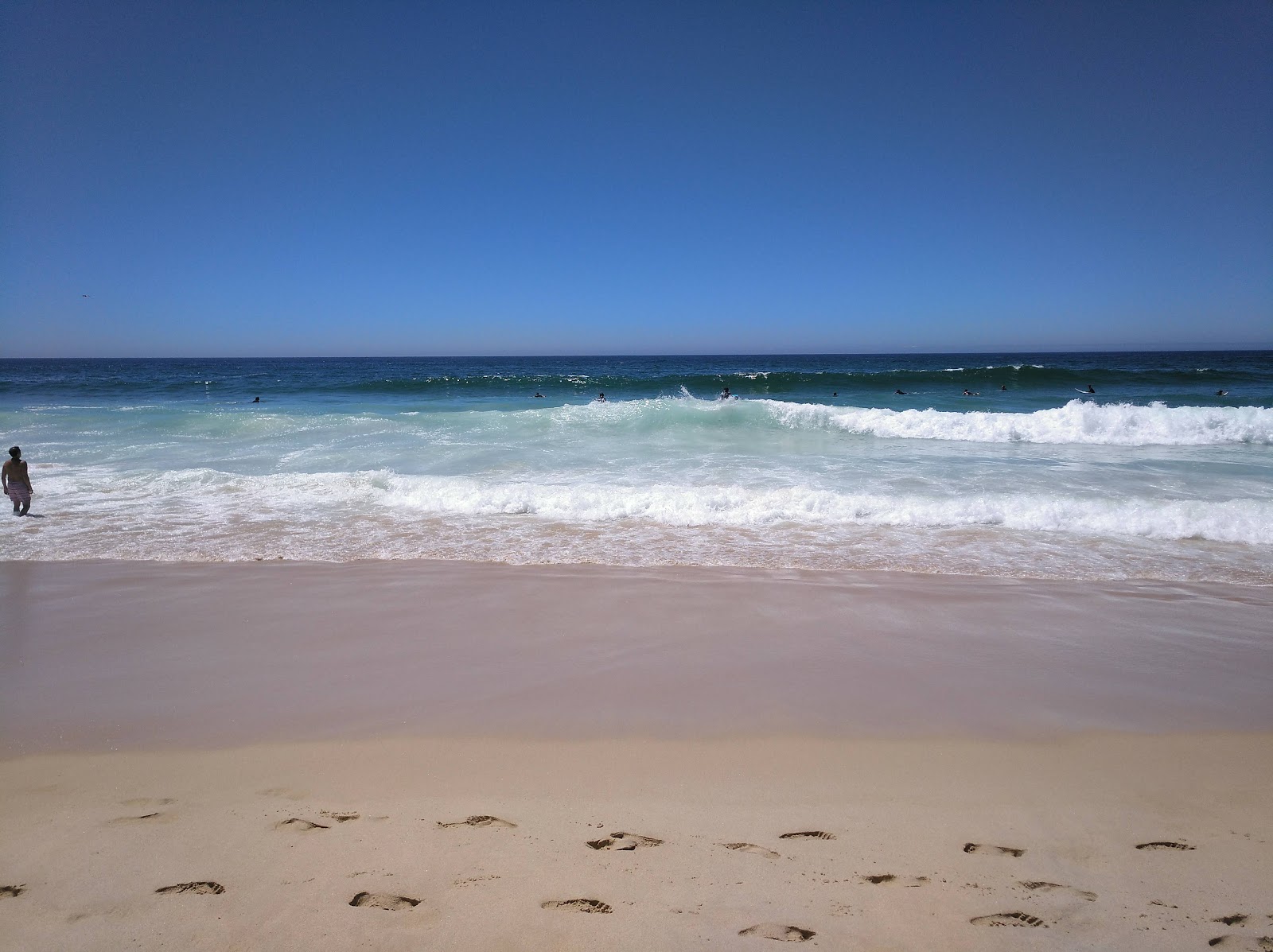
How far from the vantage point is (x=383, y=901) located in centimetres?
221

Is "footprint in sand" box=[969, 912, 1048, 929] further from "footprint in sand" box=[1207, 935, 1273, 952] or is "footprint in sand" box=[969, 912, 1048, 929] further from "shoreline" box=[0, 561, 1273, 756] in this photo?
"shoreline" box=[0, 561, 1273, 756]

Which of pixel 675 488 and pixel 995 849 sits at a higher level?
pixel 675 488

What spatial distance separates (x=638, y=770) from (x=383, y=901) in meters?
1.21

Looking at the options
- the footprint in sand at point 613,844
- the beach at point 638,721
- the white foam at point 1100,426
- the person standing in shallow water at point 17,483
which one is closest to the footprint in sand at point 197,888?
the beach at point 638,721

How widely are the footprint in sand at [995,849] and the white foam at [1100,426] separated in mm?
14634

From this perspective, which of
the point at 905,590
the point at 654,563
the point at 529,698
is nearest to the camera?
the point at 529,698

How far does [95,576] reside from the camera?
589cm

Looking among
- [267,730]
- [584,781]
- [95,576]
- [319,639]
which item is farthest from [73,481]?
[584,781]

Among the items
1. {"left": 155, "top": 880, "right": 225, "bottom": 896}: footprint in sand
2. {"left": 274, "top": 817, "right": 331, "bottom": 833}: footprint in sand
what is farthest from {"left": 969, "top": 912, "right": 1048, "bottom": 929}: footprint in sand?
{"left": 155, "top": 880, "right": 225, "bottom": 896}: footprint in sand

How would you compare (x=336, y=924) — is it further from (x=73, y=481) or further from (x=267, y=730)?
(x=73, y=481)

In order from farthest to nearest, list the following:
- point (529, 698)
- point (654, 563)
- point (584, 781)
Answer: point (654, 563)
point (529, 698)
point (584, 781)

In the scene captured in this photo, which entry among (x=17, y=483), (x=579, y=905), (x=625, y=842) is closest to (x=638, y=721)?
(x=625, y=842)

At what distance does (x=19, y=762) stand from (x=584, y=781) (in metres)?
2.76

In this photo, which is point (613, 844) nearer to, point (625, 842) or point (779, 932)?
point (625, 842)
